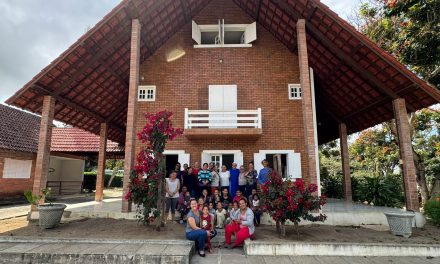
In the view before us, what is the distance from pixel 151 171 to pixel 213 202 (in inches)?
80.9

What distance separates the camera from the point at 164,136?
7.14 meters

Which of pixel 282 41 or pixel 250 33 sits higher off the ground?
pixel 250 33

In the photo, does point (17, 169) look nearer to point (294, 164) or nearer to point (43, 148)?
point (43, 148)

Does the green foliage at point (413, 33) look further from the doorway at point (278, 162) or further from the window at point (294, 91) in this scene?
the doorway at point (278, 162)

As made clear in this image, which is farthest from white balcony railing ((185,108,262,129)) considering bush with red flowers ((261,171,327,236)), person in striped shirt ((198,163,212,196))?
bush with red flowers ((261,171,327,236))

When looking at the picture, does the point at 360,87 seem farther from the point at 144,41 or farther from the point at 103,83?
the point at 103,83

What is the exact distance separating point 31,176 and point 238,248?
54.1ft

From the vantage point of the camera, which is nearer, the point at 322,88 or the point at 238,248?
the point at 238,248

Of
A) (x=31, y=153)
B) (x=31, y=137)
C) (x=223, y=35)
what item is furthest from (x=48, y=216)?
(x=31, y=137)

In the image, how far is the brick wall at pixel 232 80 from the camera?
10.6 m

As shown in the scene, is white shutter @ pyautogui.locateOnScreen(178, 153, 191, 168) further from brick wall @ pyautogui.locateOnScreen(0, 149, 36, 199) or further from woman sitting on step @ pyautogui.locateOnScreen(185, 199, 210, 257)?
brick wall @ pyautogui.locateOnScreen(0, 149, 36, 199)

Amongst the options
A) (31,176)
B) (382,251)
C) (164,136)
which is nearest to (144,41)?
(164,136)

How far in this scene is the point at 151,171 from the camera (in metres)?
7.03

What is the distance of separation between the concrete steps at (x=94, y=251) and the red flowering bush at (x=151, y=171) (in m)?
1.26
